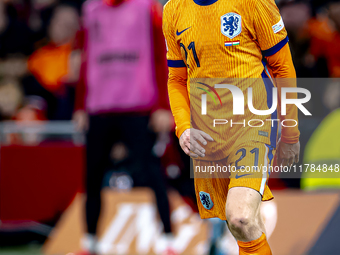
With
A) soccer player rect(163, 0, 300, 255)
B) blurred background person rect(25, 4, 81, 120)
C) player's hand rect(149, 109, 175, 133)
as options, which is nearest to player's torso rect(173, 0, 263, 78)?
soccer player rect(163, 0, 300, 255)

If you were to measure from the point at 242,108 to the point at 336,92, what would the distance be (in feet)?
7.27

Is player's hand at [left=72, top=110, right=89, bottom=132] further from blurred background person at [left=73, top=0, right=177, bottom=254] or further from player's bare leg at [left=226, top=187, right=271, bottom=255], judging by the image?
player's bare leg at [left=226, top=187, right=271, bottom=255]

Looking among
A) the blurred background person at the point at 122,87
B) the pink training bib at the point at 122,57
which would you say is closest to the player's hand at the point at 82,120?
the blurred background person at the point at 122,87

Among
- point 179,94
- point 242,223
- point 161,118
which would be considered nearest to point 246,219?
point 242,223

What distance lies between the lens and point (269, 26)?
2066 millimetres

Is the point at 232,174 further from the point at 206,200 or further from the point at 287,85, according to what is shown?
the point at 287,85

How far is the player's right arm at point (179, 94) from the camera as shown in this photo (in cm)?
221

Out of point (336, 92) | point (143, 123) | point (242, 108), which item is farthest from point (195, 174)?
point (336, 92)

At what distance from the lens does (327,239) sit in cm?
364

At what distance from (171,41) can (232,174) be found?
0.75 metres

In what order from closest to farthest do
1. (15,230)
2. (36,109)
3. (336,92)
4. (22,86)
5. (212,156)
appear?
(212,156), (336,92), (15,230), (36,109), (22,86)

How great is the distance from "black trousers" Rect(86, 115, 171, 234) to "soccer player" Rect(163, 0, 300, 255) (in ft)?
5.07

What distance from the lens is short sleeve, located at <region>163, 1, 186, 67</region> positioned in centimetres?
232

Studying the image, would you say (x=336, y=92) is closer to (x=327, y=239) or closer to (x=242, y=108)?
(x=327, y=239)
